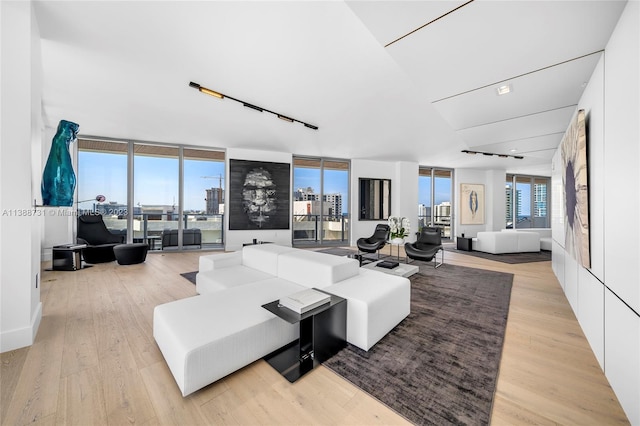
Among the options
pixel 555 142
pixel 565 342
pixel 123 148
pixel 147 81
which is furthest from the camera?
pixel 123 148

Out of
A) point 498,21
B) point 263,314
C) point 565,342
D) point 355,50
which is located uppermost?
point 355,50

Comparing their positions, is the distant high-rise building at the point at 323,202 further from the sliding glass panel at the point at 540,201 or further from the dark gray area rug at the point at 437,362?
the sliding glass panel at the point at 540,201

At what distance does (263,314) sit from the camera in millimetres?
1906

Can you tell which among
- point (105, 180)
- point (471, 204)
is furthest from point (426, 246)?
point (105, 180)

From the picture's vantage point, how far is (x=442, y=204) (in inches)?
376

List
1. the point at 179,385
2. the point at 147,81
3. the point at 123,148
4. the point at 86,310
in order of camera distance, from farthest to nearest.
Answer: the point at 123,148
the point at 147,81
the point at 86,310
the point at 179,385

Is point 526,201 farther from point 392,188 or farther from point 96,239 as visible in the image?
point 96,239

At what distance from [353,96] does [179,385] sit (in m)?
3.78

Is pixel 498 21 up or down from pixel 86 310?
up

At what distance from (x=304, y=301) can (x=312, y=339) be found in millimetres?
303

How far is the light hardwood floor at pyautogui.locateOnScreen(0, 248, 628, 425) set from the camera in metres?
1.39

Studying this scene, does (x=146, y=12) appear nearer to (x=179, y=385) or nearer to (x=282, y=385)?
(x=179, y=385)

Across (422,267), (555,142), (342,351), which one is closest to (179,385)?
(342,351)

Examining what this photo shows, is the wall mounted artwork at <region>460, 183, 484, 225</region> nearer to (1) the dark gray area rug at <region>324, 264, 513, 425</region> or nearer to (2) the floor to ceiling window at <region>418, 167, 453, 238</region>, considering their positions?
(2) the floor to ceiling window at <region>418, 167, 453, 238</region>
